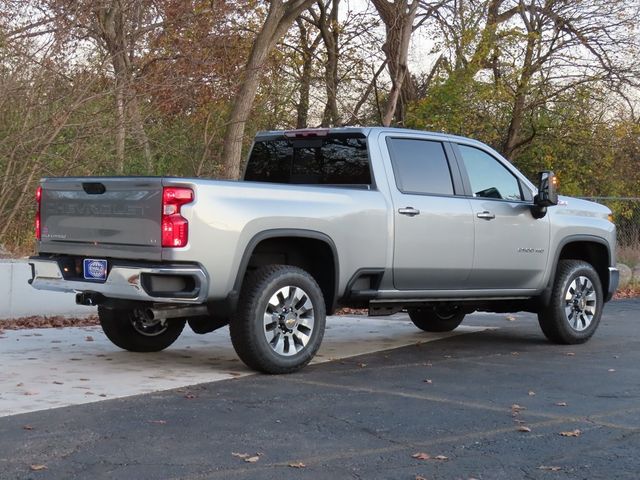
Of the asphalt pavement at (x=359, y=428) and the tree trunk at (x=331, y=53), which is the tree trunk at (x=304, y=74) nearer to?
the tree trunk at (x=331, y=53)

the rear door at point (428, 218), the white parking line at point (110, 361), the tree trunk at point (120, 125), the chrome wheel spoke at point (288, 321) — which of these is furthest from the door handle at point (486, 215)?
the tree trunk at point (120, 125)

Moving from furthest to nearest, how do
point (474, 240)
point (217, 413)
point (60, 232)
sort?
point (474, 240) → point (60, 232) → point (217, 413)

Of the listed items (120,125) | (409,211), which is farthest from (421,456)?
(120,125)

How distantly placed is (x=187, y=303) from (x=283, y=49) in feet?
75.6

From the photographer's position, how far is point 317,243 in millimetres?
8227

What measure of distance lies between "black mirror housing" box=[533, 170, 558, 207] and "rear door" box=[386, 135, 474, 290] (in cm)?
86

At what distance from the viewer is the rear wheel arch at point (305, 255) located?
26.2 ft

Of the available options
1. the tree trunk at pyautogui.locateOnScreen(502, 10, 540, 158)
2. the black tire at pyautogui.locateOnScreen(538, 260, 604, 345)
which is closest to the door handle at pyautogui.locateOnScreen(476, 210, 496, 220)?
the black tire at pyautogui.locateOnScreen(538, 260, 604, 345)

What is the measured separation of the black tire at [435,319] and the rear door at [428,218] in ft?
5.97

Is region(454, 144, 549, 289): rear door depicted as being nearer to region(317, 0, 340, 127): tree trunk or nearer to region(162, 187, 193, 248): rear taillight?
region(162, 187, 193, 248): rear taillight

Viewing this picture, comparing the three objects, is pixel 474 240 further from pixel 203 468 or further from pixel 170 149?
pixel 170 149

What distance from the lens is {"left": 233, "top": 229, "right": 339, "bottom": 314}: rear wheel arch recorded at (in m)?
7.99

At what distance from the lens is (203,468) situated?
509cm

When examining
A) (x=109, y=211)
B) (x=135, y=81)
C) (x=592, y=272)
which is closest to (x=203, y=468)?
(x=109, y=211)
